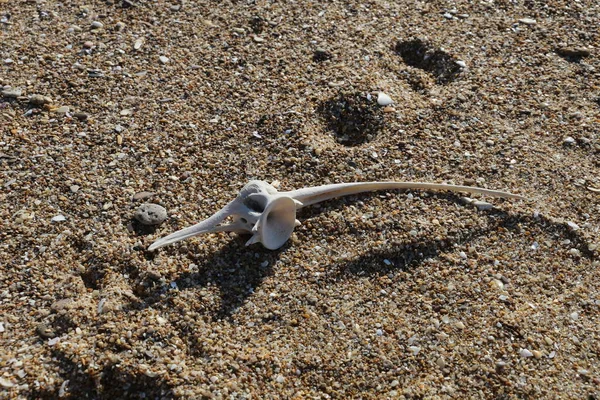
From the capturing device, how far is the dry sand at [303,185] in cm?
238

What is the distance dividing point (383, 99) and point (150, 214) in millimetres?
1267

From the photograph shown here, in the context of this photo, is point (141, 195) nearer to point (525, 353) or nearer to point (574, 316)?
point (525, 353)

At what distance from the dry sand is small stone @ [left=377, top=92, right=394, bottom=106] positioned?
3cm

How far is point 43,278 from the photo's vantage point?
8.39 ft

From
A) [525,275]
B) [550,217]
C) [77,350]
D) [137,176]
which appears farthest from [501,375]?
[137,176]

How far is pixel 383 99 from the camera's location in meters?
3.27

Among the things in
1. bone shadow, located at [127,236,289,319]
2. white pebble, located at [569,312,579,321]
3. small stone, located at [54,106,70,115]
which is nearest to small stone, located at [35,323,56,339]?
bone shadow, located at [127,236,289,319]

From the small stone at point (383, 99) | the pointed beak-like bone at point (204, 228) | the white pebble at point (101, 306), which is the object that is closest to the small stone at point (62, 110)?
the pointed beak-like bone at point (204, 228)

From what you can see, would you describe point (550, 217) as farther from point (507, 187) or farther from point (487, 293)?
point (487, 293)

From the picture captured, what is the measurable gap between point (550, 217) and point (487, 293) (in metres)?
0.52

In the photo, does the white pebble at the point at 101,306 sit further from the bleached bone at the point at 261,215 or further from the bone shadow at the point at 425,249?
the bone shadow at the point at 425,249

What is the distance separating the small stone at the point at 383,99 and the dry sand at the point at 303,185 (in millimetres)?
31

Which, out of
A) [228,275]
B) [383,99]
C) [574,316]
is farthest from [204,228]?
Answer: [574,316]

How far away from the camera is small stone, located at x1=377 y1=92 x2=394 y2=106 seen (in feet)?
10.7
